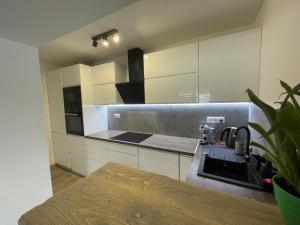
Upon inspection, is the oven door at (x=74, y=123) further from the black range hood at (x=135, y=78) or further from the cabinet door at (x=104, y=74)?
the black range hood at (x=135, y=78)

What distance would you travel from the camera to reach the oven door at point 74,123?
95.7 inches

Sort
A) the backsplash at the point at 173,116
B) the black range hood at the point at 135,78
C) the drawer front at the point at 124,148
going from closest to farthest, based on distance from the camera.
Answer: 1. the backsplash at the point at 173,116
2. the drawer front at the point at 124,148
3. the black range hood at the point at 135,78

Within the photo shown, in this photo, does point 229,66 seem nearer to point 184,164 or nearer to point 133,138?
point 184,164

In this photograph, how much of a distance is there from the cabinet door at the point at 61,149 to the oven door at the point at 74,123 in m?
0.25

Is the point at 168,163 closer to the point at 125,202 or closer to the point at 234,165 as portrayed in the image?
the point at 234,165

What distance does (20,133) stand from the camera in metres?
1.25

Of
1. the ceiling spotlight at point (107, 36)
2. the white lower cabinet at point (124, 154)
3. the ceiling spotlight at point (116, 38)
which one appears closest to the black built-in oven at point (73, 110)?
the white lower cabinet at point (124, 154)

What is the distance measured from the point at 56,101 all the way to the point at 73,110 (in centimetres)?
55

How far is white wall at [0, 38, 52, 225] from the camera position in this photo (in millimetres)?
1166

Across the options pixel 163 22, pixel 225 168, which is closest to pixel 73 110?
pixel 163 22

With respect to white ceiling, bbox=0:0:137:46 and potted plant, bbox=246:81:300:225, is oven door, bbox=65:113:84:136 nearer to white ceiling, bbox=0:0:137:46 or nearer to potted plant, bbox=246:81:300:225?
white ceiling, bbox=0:0:137:46

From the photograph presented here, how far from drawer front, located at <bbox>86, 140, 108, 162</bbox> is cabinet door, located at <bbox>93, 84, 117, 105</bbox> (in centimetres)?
70

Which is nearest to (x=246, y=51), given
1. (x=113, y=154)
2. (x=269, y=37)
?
(x=269, y=37)

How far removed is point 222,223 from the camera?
1.46 ft
